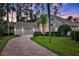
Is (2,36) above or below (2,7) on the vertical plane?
below

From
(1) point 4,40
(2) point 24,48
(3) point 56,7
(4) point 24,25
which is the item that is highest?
(3) point 56,7

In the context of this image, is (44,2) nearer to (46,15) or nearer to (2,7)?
(46,15)

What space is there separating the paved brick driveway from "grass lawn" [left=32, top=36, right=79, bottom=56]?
0.10 meters

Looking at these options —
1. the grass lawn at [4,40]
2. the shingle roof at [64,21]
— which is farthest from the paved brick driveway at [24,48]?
the shingle roof at [64,21]

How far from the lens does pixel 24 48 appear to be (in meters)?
6.78

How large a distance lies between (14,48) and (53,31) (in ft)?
2.79

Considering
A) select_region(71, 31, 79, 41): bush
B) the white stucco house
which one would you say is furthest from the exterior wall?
select_region(71, 31, 79, 41): bush

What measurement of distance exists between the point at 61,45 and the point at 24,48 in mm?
730

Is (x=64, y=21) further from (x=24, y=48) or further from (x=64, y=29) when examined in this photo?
(x=24, y=48)

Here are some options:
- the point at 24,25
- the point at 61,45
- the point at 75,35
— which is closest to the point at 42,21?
the point at 24,25

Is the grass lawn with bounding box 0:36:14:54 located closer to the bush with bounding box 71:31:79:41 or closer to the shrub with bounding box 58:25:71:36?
the shrub with bounding box 58:25:71:36

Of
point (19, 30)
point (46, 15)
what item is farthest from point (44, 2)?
point (19, 30)

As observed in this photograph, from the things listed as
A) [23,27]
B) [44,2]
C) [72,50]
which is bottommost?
[72,50]

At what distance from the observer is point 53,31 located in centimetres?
692
